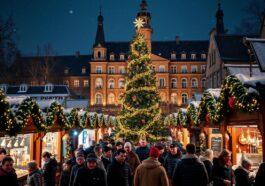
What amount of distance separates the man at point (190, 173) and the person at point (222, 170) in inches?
36.3

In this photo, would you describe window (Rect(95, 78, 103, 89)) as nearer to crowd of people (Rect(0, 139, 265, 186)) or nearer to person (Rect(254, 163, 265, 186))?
crowd of people (Rect(0, 139, 265, 186))

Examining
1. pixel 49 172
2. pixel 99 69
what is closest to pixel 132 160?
pixel 49 172

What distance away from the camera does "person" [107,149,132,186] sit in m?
6.75

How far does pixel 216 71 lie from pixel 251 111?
106 feet

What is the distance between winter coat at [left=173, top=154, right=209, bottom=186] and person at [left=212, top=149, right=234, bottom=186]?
92 centimetres

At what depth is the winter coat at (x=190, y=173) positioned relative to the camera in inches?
239

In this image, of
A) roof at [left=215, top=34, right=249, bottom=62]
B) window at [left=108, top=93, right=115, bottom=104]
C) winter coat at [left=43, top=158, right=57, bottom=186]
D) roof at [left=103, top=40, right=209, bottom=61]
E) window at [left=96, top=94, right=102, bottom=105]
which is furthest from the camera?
roof at [left=103, top=40, right=209, bottom=61]

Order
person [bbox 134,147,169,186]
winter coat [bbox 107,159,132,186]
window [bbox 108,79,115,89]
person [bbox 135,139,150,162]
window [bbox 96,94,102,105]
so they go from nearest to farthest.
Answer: person [bbox 134,147,169,186] < winter coat [bbox 107,159,132,186] < person [bbox 135,139,150,162] < window [bbox 96,94,102,105] < window [bbox 108,79,115,89]

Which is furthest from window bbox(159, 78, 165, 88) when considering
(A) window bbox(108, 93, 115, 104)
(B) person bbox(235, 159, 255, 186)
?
(B) person bbox(235, 159, 255, 186)

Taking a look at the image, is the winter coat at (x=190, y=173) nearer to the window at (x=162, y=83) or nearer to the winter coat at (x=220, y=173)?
the winter coat at (x=220, y=173)

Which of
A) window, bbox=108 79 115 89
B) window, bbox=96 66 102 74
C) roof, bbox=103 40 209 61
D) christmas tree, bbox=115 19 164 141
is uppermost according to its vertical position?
roof, bbox=103 40 209 61

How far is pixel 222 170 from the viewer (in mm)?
6961

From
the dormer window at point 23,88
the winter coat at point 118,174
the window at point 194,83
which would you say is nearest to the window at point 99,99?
the dormer window at point 23,88

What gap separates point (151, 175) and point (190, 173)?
0.85m
